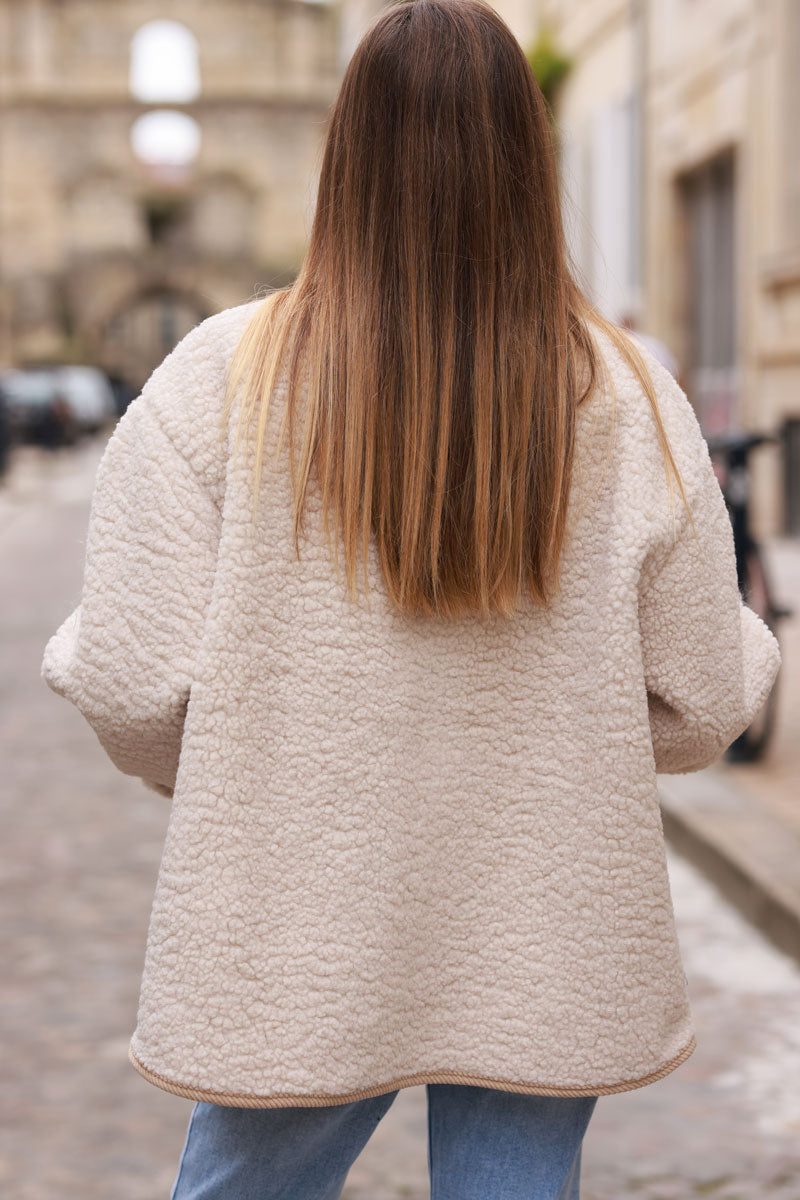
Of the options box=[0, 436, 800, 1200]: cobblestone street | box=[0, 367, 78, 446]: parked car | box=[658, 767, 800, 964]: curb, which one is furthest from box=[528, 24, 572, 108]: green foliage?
box=[0, 436, 800, 1200]: cobblestone street

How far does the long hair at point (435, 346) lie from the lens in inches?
64.5

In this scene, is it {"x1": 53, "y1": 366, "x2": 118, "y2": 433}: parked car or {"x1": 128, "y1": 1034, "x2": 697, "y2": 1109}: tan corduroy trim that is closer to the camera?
{"x1": 128, "y1": 1034, "x2": 697, "y2": 1109}: tan corduroy trim

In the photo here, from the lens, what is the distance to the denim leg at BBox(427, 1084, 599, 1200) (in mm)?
1742

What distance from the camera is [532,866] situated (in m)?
1.69

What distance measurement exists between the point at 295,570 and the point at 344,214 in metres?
0.35

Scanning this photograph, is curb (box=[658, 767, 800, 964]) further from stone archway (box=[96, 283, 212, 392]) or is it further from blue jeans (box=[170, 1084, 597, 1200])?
stone archway (box=[96, 283, 212, 392])

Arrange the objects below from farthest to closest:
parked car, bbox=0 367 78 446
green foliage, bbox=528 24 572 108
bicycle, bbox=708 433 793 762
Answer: parked car, bbox=0 367 78 446, green foliage, bbox=528 24 572 108, bicycle, bbox=708 433 793 762

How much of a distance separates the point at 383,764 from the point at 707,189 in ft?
48.0

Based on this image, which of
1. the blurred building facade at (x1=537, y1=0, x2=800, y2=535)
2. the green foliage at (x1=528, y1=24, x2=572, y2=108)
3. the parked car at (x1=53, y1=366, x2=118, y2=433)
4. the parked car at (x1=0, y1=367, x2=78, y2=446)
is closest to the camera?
the blurred building facade at (x1=537, y1=0, x2=800, y2=535)

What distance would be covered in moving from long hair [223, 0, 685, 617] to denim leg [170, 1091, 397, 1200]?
0.51m

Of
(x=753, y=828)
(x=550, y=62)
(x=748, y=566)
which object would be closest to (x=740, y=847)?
(x=753, y=828)

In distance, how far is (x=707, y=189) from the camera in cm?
1552

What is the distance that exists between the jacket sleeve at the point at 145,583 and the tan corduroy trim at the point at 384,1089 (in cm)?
33

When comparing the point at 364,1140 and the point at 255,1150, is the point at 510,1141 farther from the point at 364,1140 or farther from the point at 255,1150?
the point at 255,1150
